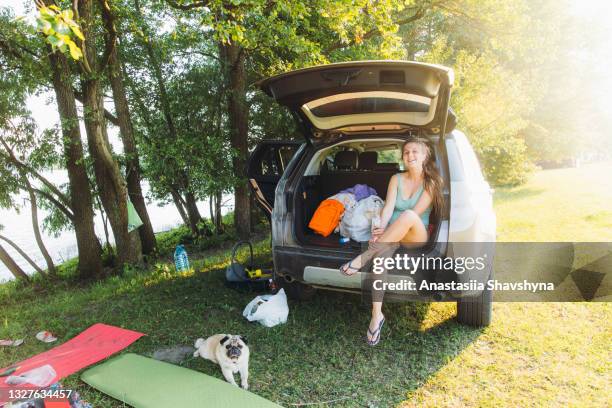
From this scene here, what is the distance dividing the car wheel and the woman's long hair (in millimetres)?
1431

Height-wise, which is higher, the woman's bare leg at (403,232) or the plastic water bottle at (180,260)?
the woman's bare leg at (403,232)

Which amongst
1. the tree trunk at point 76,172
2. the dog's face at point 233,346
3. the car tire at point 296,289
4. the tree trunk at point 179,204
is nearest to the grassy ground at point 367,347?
the car tire at point 296,289

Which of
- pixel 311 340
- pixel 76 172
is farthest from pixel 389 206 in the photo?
pixel 76 172

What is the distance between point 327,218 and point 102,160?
3783 mm

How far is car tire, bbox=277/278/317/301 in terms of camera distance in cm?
384

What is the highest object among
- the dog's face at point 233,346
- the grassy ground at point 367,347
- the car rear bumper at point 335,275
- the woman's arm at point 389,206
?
the woman's arm at point 389,206

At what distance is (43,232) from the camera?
7703 millimetres

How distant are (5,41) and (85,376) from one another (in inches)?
209

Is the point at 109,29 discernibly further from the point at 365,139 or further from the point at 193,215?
the point at 193,215

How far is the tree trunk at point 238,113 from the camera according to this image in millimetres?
7273

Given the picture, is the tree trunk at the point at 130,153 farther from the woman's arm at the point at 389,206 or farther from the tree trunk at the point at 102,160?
the woman's arm at the point at 389,206

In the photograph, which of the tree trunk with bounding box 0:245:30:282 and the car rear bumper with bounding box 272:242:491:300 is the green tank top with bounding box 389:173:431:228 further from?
the tree trunk with bounding box 0:245:30:282

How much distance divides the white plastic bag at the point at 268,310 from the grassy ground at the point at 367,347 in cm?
8

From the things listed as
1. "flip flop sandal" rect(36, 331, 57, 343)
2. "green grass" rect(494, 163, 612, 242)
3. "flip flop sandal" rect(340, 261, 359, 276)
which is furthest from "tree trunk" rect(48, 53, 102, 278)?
"green grass" rect(494, 163, 612, 242)
